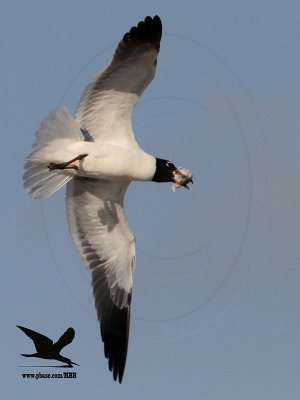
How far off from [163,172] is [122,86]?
122 cm

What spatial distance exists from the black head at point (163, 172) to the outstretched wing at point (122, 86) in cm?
48

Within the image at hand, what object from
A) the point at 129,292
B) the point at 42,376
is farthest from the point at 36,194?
the point at 42,376

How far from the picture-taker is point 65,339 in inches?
813

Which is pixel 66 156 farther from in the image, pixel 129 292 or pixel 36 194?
pixel 129 292

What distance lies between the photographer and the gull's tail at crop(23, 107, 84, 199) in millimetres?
17578

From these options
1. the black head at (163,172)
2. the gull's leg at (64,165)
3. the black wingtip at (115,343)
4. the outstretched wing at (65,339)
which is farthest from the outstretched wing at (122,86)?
the outstretched wing at (65,339)

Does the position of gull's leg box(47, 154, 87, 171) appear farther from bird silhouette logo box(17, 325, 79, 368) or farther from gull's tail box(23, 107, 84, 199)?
bird silhouette logo box(17, 325, 79, 368)

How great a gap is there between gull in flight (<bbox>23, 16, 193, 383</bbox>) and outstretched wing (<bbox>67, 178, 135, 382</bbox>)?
0.04 feet

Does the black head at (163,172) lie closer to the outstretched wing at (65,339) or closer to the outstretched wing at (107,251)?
the outstretched wing at (107,251)

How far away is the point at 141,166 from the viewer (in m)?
18.0

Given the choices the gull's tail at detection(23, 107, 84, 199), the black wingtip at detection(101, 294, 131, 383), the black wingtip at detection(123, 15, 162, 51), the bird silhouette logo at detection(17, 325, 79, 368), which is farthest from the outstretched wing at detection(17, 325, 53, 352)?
the black wingtip at detection(123, 15, 162, 51)

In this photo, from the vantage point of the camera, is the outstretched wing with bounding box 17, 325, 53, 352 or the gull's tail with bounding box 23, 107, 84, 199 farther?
the outstretched wing with bounding box 17, 325, 53, 352

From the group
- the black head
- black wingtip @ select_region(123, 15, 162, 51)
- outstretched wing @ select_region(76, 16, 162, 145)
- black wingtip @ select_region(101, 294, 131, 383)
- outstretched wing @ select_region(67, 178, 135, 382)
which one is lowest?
black wingtip @ select_region(101, 294, 131, 383)

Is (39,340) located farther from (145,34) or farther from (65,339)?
(145,34)
